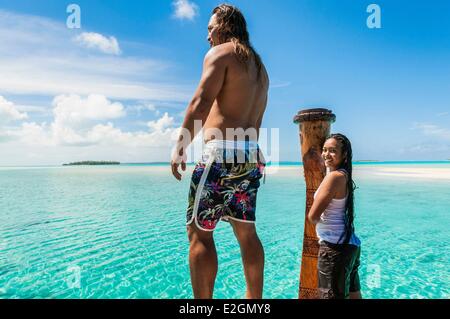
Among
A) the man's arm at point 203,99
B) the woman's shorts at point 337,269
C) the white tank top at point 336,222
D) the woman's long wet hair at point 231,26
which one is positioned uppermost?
the woman's long wet hair at point 231,26

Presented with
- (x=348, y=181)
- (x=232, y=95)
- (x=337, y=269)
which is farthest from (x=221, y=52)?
(x=337, y=269)

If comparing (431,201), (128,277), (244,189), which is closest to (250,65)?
(244,189)

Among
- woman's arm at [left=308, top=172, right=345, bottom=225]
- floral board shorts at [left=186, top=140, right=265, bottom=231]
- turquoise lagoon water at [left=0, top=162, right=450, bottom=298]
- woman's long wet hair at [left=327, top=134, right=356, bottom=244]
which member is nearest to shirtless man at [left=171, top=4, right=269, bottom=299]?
floral board shorts at [left=186, top=140, right=265, bottom=231]

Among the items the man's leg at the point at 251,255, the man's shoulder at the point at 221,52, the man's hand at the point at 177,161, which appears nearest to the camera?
the man's hand at the point at 177,161

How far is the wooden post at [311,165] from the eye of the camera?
2.62m

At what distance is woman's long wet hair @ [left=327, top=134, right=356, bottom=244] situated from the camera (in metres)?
2.40

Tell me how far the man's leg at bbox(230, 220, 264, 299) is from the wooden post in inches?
23.1

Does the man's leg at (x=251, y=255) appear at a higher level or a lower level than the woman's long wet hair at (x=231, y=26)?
lower

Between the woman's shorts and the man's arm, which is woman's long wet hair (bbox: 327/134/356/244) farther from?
the man's arm

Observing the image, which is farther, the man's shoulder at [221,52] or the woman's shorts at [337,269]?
the woman's shorts at [337,269]

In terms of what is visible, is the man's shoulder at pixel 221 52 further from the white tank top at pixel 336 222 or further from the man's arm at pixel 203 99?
the white tank top at pixel 336 222

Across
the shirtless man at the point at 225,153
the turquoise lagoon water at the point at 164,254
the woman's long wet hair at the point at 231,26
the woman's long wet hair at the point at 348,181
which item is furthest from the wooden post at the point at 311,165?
the turquoise lagoon water at the point at 164,254
